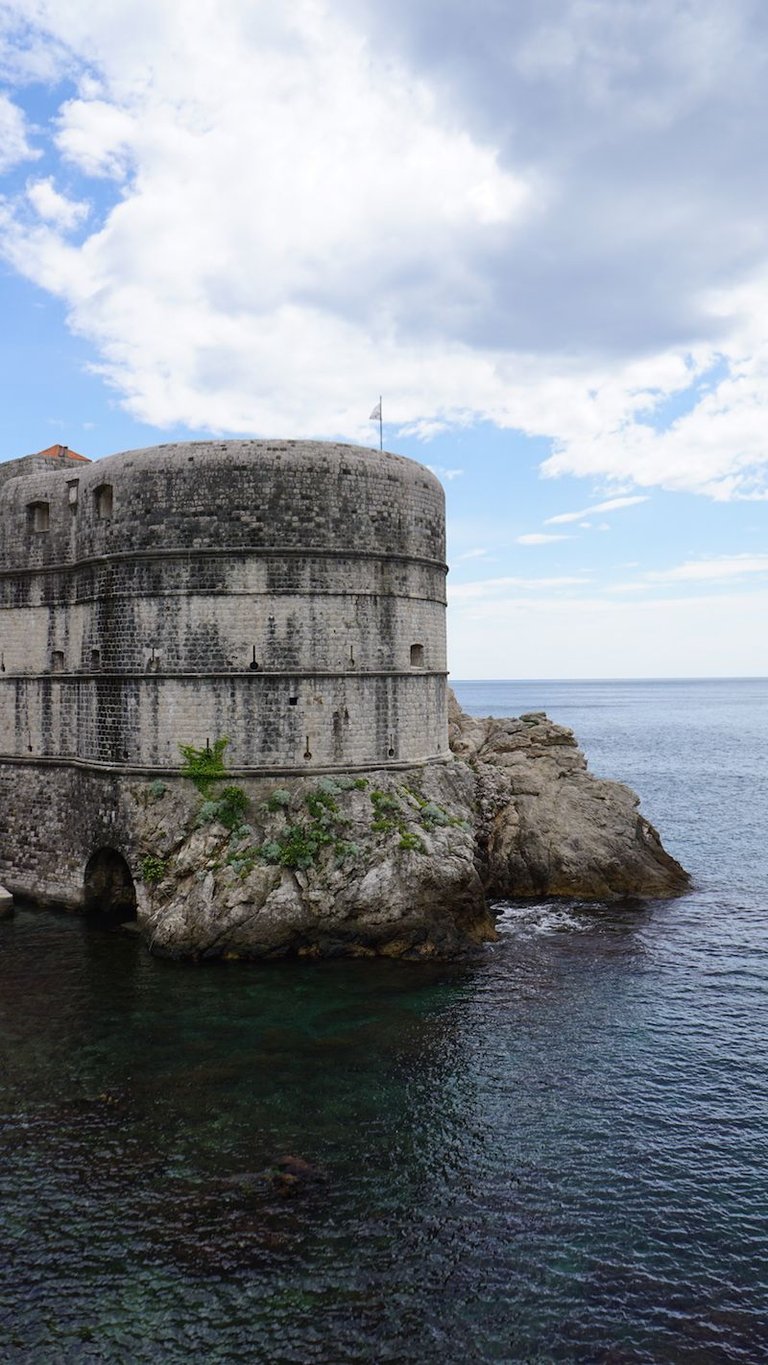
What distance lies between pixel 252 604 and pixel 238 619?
0.60 meters

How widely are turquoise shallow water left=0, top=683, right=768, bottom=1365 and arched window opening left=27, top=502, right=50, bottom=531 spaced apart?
528 inches

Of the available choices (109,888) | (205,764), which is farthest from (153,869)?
(109,888)

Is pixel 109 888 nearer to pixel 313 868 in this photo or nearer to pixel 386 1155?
pixel 313 868

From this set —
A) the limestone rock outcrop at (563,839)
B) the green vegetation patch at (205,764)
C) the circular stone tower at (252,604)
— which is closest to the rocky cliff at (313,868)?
the green vegetation patch at (205,764)

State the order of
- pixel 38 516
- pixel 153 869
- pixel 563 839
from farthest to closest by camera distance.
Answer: pixel 563 839, pixel 38 516, pixel 153 869

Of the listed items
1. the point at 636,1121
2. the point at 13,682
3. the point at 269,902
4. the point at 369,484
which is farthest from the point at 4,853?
the point at 636,1121

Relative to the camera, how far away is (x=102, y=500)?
28422mm

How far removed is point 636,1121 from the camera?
55.0 feet

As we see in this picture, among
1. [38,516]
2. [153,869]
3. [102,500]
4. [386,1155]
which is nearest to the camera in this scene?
[386,1155]

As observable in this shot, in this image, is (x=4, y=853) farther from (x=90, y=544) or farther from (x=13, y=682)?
(x=90, y=544)

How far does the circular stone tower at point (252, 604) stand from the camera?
86.9ft

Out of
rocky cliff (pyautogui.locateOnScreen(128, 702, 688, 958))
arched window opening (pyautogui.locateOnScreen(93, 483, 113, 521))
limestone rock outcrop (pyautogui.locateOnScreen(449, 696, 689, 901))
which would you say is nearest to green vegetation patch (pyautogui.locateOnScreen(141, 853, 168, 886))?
rocky cliff (pyautogui.locateOnScreen(128, 702, 688, 958))

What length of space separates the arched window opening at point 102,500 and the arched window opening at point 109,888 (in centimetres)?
1037

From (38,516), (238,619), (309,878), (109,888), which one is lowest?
(109,888)
